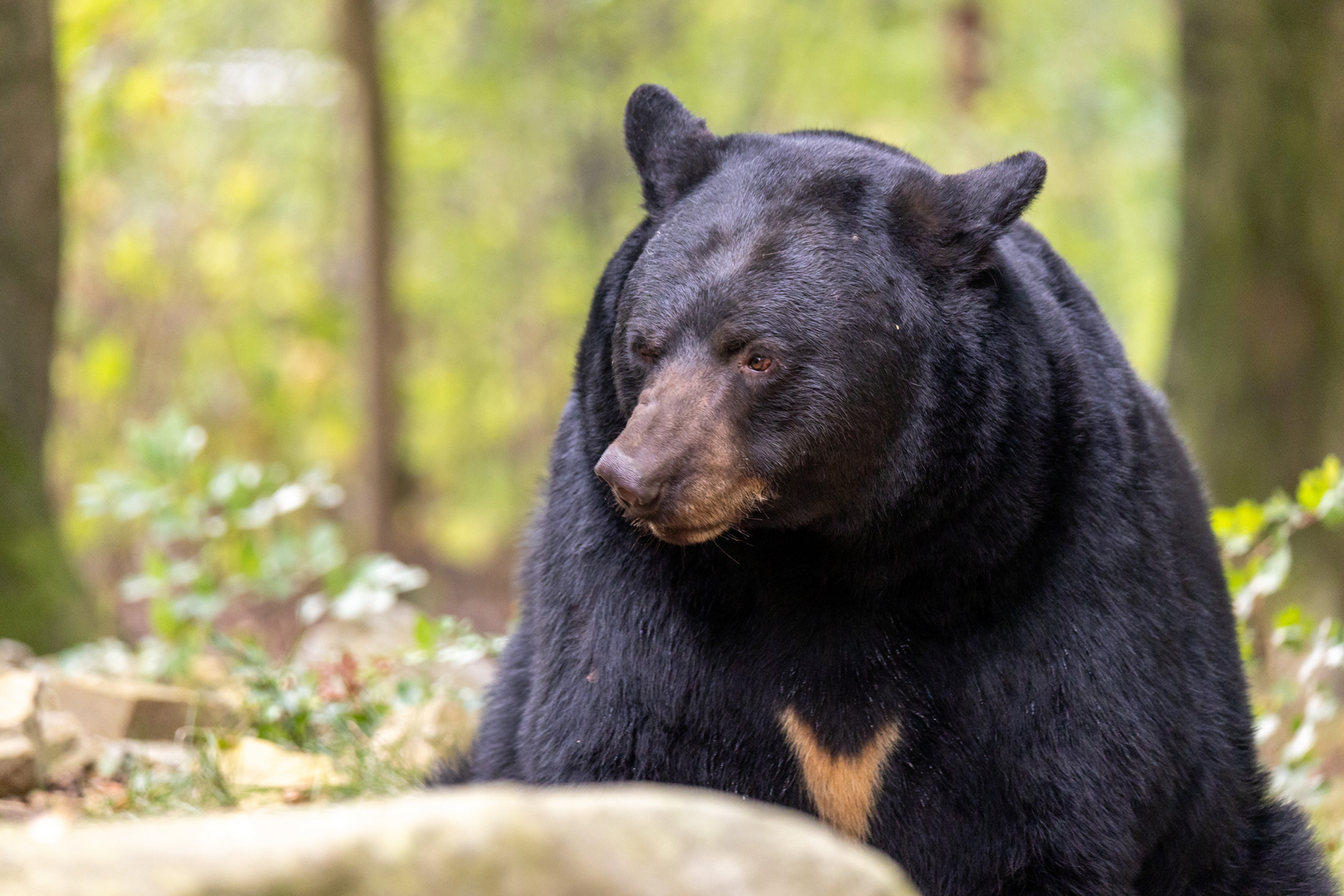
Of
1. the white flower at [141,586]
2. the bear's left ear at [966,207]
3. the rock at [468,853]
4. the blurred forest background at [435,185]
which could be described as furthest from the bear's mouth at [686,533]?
the blurred forest background at [435,185]

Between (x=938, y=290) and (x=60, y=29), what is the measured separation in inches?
276

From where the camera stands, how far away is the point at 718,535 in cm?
270

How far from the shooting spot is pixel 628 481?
254 cm

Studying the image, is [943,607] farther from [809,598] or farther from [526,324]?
[526,324]

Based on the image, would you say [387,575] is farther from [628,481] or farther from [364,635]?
[628,481]

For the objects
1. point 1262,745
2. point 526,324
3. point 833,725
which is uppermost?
point 833,725

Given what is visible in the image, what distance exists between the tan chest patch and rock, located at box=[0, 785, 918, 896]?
135cm

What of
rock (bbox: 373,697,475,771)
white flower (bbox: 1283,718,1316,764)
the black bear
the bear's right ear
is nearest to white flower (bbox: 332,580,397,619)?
rock (bbox: 373,697,475,771)

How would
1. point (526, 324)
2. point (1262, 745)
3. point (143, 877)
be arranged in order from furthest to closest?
1. point (526, 324)
2. point (1262, 745)
3. point (143, 877)

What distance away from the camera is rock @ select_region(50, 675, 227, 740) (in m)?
4.55

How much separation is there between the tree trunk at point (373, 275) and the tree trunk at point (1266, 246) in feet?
19.1

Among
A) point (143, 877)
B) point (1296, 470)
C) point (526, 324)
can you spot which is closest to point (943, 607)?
point (143, 877)

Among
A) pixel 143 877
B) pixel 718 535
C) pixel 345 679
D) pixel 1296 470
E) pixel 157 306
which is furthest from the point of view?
pixel 157 306

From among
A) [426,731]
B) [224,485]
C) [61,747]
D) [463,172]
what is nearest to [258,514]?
[224,485]
